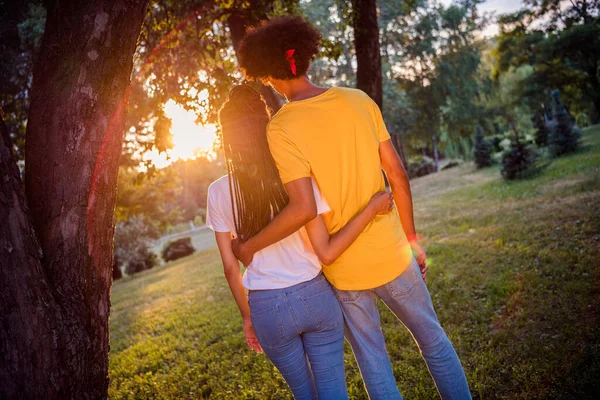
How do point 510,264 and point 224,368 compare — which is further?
point 510,264

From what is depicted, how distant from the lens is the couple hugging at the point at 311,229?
2.00 m

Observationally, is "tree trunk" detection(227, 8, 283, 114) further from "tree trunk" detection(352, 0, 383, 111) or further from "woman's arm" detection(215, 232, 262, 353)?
"woman's arm" detection(215, 232, 262, 353)

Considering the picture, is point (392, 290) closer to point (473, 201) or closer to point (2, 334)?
point (2, 334)

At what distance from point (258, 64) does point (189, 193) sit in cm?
5243

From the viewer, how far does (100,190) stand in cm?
204

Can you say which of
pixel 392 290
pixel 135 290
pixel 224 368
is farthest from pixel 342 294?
pixel 135 290

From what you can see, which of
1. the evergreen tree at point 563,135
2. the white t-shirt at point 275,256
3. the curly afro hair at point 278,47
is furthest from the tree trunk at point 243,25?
the evergreen tree at point 563,135

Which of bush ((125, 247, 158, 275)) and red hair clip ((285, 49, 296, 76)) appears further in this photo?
bush ((125, 247, 158, 275))

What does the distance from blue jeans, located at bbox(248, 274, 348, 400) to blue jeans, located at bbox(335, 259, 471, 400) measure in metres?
0.12

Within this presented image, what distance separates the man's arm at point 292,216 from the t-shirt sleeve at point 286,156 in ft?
0.12

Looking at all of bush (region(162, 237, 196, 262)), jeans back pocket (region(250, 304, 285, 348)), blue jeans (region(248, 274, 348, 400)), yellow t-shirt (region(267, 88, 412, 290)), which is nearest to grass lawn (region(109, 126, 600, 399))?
blue jeans (region(248, 274, 348, 400))

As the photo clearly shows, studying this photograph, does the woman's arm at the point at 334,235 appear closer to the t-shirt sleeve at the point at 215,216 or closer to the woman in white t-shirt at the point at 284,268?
the woman in white t-shirt at the point at 284,268

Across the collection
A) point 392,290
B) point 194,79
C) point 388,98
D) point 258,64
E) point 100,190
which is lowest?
point 392,290

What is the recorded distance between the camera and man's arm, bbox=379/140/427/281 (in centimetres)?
233
